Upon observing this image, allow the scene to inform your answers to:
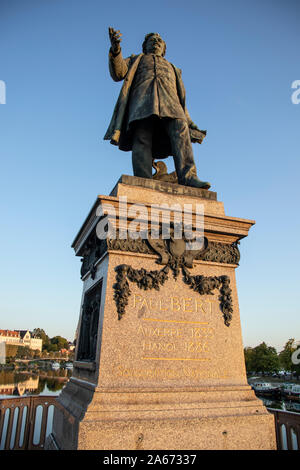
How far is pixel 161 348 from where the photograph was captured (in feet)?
13.6

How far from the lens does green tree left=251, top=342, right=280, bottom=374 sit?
62.9 m

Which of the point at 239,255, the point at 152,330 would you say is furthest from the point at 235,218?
the point at 152,330

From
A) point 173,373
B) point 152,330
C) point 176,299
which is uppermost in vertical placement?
point 176,299

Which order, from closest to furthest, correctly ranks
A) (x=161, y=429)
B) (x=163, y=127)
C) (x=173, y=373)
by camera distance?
(x=161, y=429) → (x=173, y=373) → (x=163, y=127)

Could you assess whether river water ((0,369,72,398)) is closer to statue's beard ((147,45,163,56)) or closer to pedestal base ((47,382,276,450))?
pedestal base ((47,382,276,450))

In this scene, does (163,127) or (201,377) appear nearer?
(201,377)

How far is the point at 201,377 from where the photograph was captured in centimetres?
422

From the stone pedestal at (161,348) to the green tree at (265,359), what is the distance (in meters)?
65.9

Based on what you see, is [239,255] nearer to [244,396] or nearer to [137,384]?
[244,396]

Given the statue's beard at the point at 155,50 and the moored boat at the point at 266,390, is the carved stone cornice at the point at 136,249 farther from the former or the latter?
the moored boat at the point at 266,390

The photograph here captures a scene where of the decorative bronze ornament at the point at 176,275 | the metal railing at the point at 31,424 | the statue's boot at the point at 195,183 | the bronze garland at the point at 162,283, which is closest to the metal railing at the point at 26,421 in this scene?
the metal railing at the point at 31,424

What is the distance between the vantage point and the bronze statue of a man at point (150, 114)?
222 inches
